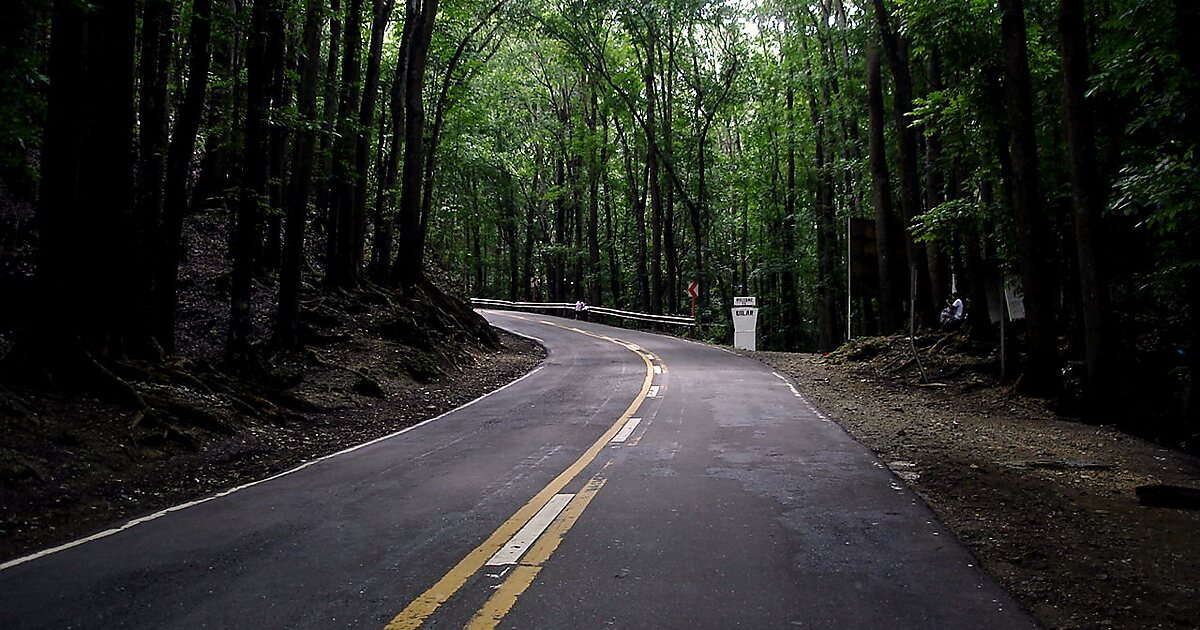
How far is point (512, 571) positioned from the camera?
511cm

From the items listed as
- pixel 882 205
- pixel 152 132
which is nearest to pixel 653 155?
pixel 882 205

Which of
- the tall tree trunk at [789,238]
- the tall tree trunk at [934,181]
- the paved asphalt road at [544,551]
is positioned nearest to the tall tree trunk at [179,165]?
the paved asphalt road at [544,551]

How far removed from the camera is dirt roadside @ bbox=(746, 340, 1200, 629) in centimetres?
475

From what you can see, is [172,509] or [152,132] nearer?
[172,509]

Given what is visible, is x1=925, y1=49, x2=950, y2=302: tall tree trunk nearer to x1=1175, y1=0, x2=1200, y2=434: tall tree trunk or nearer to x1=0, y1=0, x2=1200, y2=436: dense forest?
x1=0, y1=0, x2=1200, y2=436: dense forest

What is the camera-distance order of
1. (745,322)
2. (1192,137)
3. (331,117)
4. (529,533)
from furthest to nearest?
(745,322) < (331,117) < (1192,137) < (529,533)

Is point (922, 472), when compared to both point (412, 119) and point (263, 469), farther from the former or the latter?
point (412, 119)

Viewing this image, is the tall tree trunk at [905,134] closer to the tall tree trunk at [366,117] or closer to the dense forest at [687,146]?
the dense forest at [687,146]

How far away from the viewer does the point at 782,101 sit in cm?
3922

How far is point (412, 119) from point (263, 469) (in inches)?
661

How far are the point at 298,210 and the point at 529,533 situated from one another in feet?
38.5

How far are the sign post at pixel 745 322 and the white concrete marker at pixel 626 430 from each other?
57.4ft

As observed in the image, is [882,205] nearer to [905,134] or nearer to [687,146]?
[905,134]

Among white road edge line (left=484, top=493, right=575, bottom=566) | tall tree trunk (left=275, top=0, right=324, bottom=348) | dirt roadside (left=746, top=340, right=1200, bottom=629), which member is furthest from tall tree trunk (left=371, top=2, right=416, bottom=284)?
white road edge line (left=484, top=493, right=575, bottom=566)
